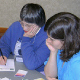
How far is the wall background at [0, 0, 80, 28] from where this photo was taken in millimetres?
3379

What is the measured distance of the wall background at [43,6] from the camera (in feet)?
11.1

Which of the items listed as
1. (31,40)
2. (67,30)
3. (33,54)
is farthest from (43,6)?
(67,30)

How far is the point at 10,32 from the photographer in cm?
170

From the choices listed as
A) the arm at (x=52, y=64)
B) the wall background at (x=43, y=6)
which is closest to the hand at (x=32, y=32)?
the arm at (x=52, y=64)

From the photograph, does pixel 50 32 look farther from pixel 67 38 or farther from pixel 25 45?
pixel 25 45

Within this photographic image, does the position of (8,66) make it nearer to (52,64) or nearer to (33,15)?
(52,64)

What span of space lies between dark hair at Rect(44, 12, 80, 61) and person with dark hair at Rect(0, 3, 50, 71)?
1.29 feet

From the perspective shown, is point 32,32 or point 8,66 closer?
point 8,66

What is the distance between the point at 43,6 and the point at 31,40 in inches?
82.6

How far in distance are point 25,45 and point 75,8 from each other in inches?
95.7

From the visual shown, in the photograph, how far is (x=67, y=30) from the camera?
95cm

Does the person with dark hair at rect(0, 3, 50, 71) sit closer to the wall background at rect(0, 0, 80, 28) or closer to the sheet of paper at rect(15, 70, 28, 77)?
the sheet of paper at rect(15, 70, 28, 77)

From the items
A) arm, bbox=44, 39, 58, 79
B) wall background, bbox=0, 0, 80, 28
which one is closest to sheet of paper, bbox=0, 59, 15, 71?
arm, bbox=44, 39, 58, 79

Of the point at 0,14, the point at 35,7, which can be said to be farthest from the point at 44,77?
the point at 0,14
